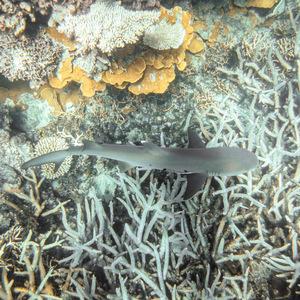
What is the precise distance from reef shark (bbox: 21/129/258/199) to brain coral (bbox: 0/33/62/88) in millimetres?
2451

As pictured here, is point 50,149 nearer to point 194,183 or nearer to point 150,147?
point 150,147

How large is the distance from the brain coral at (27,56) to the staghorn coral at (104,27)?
23.0 inches

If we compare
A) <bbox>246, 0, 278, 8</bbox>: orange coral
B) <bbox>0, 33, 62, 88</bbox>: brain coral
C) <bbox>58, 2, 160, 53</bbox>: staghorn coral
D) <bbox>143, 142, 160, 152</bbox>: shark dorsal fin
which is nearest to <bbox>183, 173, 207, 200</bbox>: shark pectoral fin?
<bbox>143, 142, 160, 152</bbox>: shark dorsal fin

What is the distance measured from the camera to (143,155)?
2.99 meters

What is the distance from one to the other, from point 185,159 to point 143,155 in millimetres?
627

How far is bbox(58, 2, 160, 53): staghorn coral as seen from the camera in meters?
3.88

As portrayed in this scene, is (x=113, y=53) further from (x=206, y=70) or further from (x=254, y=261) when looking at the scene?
(x=254, y=261)

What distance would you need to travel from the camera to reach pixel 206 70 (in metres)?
5.77

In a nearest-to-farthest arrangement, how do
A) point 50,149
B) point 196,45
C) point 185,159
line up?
point 185,159 → point 50,149 → point 196,45

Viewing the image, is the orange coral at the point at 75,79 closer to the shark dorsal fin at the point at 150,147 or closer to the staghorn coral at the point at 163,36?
the staghorn coral at the point at 163,36

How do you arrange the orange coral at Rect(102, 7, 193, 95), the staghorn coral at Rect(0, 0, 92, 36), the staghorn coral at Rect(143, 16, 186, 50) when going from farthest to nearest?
the orange coral at Rect(102, 7, 193, 95), the staghorn coral at Rect(143, 16, 186, 50), the staghorn coral at Rect(0, 0, 92, 36)

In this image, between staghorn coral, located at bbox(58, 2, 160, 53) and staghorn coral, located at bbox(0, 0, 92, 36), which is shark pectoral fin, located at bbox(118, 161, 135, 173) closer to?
staghorn coral, located at bbox(58, 2, 160, 53)

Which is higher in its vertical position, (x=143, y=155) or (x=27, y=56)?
(x=27, y=56)

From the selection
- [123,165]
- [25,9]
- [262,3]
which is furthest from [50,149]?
[262,3]
